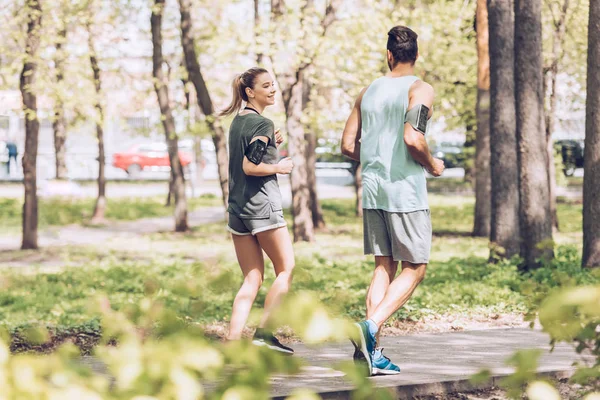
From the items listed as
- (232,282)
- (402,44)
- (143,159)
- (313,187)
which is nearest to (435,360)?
(402,44)

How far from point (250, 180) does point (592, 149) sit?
5.78 metres

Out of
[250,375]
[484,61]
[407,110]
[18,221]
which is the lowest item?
[18,221]

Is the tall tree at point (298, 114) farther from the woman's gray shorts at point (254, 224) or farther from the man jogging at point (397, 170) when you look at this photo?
the man jogging at point (397, 170)

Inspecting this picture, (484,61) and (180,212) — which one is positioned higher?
(484,61)

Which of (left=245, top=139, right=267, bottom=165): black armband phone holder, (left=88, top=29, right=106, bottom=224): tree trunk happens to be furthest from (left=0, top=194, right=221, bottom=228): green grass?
(left=245, top=139, right=267, bottom=165): black armband phone holder

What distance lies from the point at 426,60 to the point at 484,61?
26.8 ft

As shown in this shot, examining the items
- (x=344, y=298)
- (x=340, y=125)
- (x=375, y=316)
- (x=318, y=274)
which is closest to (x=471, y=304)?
(x=318, y=274)

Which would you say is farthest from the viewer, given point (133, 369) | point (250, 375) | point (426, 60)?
point (426, 60)

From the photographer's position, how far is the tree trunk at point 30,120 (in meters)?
18.0

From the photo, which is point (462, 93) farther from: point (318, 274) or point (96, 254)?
point (318, 274)

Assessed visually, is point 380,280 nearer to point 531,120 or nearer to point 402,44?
point 402,44

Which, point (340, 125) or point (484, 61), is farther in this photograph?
point (340, 125)

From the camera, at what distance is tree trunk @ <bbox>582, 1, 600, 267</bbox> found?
10469 millimetres

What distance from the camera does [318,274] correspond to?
1243 cm
